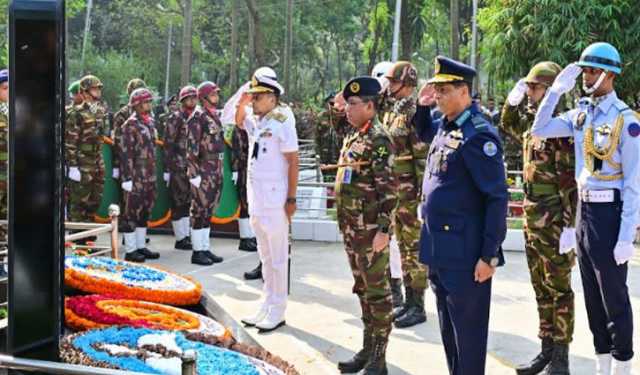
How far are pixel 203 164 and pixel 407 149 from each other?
339 cm

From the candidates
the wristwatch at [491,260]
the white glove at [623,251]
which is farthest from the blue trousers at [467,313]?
the white glove at [623,251]

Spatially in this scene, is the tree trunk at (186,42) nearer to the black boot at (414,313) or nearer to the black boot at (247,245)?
the black boot at (247,245)

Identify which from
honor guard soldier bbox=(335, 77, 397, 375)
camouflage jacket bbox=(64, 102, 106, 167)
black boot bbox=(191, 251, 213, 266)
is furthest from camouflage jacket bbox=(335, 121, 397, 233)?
camouflage jacket bbox=(64, 102, 106, 167)

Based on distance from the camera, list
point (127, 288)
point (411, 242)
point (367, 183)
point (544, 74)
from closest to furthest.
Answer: point (127, 288) → point (544, 74) → point (367, 183) → point (411, 242)

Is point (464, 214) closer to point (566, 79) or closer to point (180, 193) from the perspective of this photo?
point (566, 79)

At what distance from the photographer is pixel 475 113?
13.3 feet

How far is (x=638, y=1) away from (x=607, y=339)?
564 inches

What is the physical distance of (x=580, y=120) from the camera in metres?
4.73

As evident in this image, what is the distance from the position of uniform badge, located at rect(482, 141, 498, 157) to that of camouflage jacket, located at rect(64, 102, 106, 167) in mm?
6451

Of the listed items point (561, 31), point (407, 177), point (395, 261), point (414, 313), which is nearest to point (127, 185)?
point (395, 261)

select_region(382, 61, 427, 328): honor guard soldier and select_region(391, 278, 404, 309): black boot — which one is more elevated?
select_region(382, 61, 427, 328): honor guard soldier

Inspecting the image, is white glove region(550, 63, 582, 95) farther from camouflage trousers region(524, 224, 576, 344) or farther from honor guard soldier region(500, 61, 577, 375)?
camouflage trousers region(524, 224, 576, 344)

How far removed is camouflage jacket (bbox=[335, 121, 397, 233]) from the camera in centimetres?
525

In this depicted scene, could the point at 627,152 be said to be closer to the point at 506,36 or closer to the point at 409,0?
the point at 506,36
